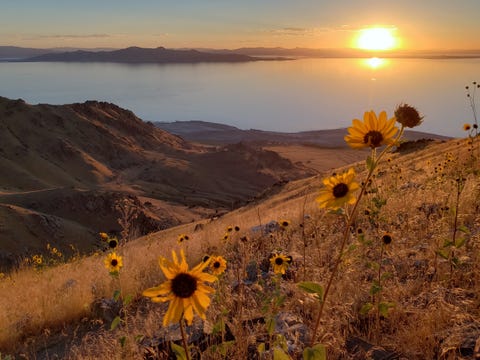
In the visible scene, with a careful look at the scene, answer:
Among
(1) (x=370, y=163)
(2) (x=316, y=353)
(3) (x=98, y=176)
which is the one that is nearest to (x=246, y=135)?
(3) (x=98, y=176)

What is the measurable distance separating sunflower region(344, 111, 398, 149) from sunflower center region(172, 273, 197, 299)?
3.07 ft

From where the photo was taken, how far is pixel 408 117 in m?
2.03

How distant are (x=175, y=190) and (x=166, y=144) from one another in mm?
29260

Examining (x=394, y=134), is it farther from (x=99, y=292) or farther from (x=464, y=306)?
(x=99, y=292)

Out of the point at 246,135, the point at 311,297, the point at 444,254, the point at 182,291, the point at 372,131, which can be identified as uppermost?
the point at 372,131

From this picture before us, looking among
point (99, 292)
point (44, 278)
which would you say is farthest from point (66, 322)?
point (44, 278)

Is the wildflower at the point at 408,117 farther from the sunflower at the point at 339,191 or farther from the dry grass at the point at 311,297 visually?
the dry grass at the point at 311,297

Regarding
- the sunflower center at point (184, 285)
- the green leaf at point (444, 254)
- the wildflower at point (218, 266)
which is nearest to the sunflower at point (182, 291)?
the sunflower center at point (184, 285)

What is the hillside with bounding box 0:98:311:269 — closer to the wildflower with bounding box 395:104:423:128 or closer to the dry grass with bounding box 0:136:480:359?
the dry grass with bounding box 0:136:480:359

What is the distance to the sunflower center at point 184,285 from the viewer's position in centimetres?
163

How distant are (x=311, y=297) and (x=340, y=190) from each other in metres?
1.73

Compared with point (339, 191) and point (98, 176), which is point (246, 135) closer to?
point (98, 176)

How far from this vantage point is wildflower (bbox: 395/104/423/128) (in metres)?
2.02

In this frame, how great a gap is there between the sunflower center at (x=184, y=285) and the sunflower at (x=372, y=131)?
936 millimetres
